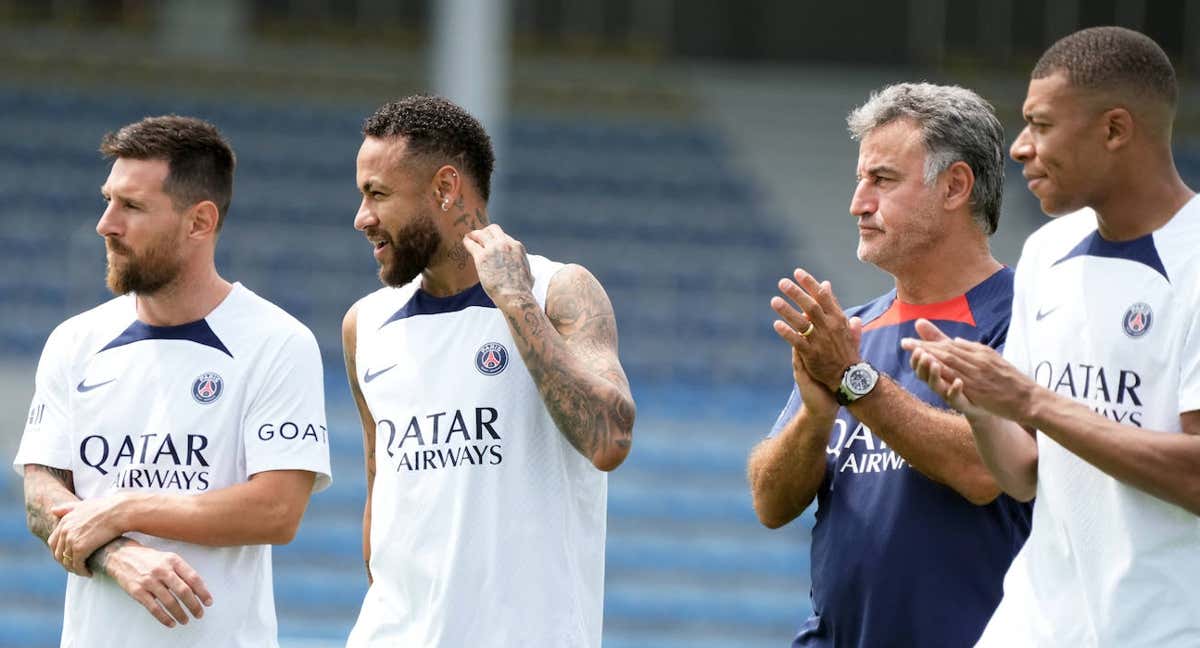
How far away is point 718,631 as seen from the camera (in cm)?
1141

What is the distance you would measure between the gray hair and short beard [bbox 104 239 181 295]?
181 centimetres

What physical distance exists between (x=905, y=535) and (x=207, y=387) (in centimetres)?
179

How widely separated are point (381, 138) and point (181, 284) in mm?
688

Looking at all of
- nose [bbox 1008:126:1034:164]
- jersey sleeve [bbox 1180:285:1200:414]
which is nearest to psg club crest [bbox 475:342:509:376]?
nose [bbox 1008:126:1034:164]

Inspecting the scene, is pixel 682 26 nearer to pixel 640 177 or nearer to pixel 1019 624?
pixel 640 177

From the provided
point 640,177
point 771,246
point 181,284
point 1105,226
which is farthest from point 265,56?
point 1105,226

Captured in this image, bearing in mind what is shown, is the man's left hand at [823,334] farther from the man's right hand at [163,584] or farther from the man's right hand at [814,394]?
the man's right hand at [163,584]

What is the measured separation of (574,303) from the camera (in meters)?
Answer: 3.92

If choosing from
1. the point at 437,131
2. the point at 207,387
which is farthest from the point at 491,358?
the point at 207,387

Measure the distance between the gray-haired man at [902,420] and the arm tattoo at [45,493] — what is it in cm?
176

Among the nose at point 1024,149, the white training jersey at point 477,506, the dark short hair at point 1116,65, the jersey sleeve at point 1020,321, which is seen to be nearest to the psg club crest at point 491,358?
the white training jersey at point 477,506

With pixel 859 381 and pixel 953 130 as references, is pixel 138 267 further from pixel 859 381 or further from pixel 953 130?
pixel 953 130

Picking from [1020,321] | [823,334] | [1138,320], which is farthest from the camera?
[823,334]

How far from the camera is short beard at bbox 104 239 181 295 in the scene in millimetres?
4176
